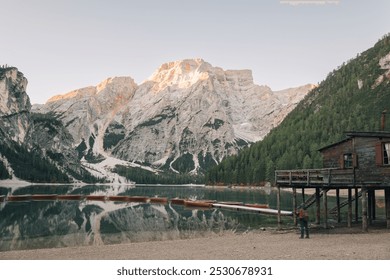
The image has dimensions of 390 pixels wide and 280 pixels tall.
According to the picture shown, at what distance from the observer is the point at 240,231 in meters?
45.1

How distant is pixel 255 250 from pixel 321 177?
1527 cm

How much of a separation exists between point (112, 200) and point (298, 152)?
334ft

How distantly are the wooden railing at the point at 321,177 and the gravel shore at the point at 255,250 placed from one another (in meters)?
4.91

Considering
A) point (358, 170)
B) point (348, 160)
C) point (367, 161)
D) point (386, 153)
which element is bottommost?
point (358, 170)

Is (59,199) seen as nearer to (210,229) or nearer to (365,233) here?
(210,229)

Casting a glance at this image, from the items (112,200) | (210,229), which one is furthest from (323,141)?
(210,229)

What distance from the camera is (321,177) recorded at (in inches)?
1578

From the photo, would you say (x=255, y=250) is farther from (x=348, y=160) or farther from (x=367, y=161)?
(x=348, y=160)

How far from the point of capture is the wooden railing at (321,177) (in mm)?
38812

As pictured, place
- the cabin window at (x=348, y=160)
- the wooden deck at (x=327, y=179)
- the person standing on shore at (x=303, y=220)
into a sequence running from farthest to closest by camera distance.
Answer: the cabin window at (x=348, y=160) < the wooden deck at (x=327, y=179) < the person standing on shore at (x=303, y=220)

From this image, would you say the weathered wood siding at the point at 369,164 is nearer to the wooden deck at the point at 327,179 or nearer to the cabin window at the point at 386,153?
the wooden deck at the point at 327,179

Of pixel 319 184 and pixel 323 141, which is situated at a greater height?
pixel 323 141

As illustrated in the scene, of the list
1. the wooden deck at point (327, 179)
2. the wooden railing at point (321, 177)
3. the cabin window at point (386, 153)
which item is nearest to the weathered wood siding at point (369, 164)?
the wooden deck at point (327, 179)

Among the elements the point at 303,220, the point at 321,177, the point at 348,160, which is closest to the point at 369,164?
the point at 348,160
